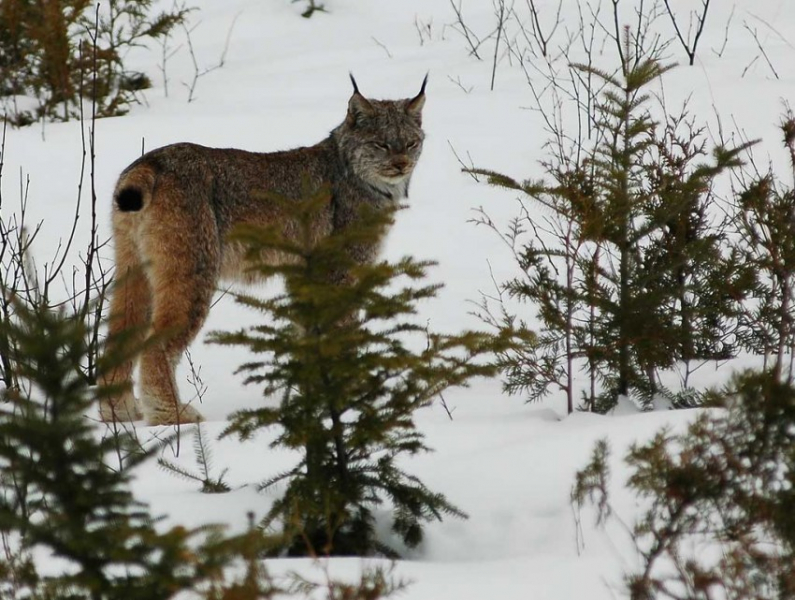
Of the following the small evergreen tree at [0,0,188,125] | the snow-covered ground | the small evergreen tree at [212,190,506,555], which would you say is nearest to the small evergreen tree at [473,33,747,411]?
the snow-covered ground

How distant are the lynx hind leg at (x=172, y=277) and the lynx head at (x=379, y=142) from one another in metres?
1.15

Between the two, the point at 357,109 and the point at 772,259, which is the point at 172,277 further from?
the point at 772,259

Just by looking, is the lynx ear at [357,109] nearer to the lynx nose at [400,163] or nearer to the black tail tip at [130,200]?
the lynx nose at [400,163]

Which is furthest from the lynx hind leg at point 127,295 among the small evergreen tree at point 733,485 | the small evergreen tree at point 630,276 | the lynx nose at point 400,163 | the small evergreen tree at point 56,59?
the small evergreen tree at point 56,59

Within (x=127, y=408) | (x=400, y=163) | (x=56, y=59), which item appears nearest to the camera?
(x=127, y=408)

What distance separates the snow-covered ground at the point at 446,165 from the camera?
411 centimetres

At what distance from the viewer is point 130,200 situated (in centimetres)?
616

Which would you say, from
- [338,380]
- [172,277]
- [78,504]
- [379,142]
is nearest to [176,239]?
[172,277]

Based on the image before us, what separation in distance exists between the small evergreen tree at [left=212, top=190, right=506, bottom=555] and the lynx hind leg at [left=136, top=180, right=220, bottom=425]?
2.16 metres

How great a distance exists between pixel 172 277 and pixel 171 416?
667 millimetres

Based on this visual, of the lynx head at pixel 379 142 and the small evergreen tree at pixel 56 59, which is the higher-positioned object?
the small evergreen tree at pixel 56 59

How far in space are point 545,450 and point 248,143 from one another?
581 cm

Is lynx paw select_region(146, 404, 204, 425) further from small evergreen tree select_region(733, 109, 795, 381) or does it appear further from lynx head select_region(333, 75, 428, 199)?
small evergreen tree select_region(733, 109, 795, 381)

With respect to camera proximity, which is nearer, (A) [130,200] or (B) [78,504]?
(B) [78,504]
